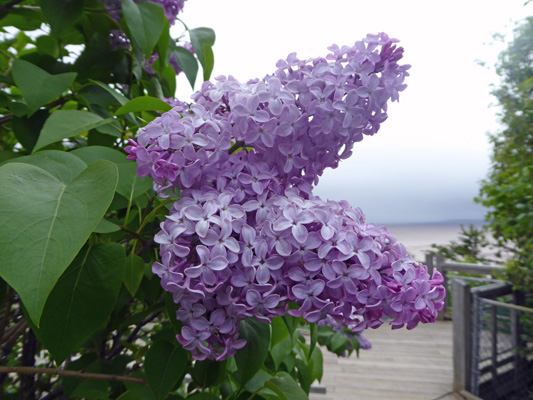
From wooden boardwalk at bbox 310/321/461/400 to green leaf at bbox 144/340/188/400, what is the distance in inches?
102

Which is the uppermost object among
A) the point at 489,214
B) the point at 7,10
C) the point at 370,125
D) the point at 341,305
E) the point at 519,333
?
the point at 489,214

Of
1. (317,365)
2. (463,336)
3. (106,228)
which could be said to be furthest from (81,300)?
(463,336)

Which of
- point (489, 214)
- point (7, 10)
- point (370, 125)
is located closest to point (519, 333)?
point (489, 214)

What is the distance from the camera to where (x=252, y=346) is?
0.38m

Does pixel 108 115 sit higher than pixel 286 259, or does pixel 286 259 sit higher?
pixel 108 115

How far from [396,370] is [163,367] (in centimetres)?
333

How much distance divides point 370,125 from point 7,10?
45 centimetres

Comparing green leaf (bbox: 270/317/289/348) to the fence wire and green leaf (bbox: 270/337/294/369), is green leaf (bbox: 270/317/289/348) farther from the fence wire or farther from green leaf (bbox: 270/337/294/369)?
the fence wire

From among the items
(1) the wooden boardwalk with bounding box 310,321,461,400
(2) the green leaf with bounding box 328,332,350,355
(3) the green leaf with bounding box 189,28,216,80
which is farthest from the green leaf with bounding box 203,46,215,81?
(1) the wooden boardwalk with bounding box 310,321,461,400

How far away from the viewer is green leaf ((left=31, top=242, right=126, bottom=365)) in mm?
322

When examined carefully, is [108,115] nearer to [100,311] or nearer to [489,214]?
[100,311]

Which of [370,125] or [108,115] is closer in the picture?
[370,125]

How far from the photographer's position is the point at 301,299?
0.99 feet

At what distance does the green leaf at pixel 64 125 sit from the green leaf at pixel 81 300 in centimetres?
9
